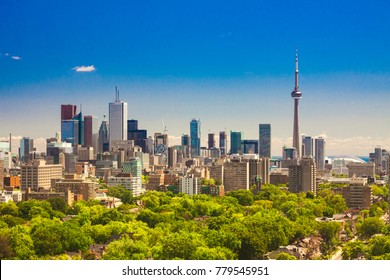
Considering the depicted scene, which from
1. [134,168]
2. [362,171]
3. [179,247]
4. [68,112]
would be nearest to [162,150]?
[134,168]

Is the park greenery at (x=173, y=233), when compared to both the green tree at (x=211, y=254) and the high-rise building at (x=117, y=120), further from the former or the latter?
the high-rise building at (x=117, y=120)

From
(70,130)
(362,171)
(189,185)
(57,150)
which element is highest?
(70,130)

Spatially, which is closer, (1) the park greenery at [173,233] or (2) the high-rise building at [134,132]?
(1) the park greenery at [173,233]

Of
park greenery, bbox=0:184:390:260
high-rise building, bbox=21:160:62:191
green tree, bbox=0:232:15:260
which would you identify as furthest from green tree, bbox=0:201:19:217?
green tree, bbox=0:232:15:260

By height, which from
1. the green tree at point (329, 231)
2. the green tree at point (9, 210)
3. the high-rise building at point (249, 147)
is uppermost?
the high-rise building at point (249, 147)

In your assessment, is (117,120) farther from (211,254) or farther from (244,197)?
(244,197)

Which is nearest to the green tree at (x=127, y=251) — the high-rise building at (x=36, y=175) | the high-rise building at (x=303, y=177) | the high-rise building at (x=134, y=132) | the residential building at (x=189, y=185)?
the high-rise building at (x=134, y=132)
